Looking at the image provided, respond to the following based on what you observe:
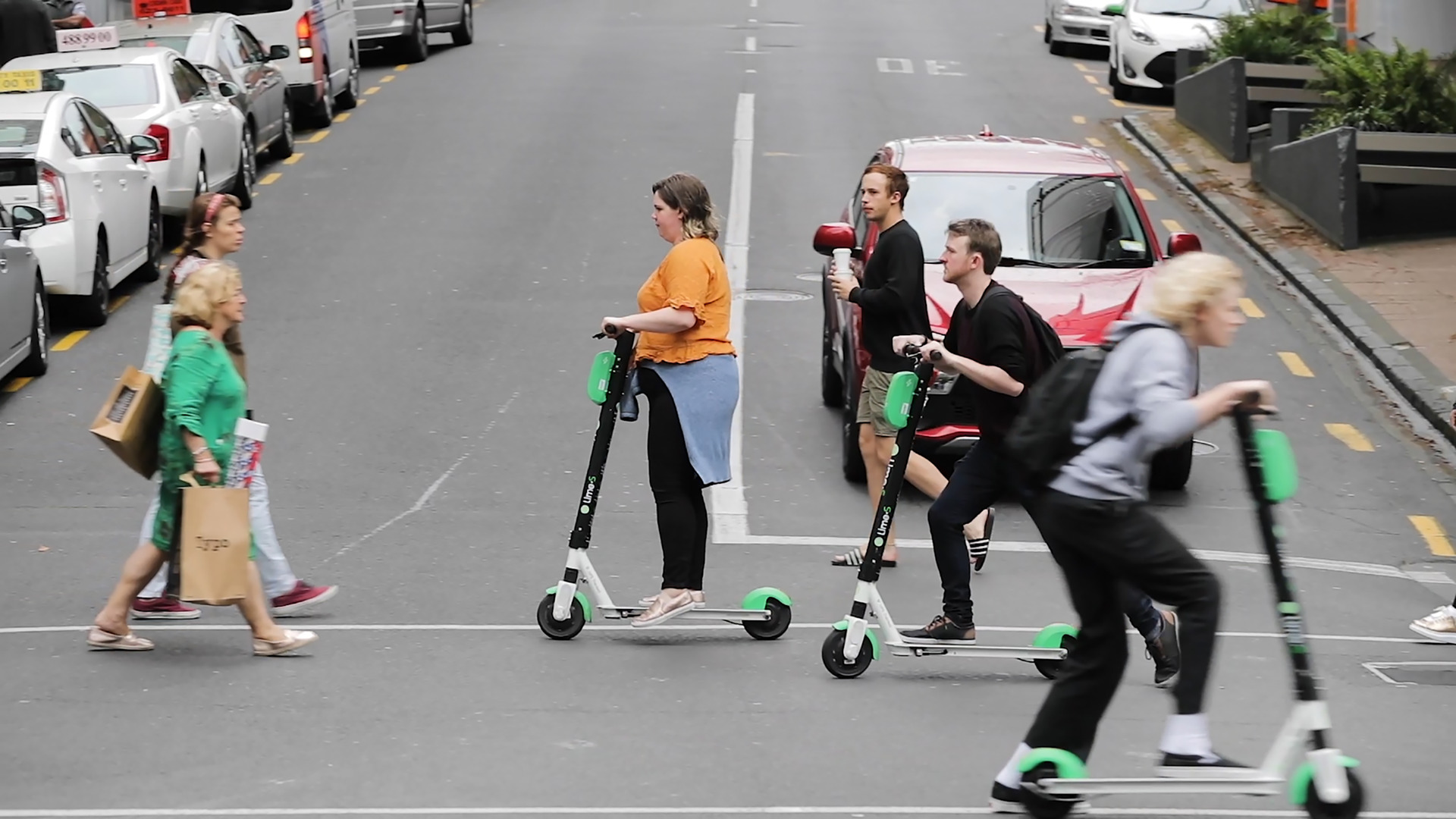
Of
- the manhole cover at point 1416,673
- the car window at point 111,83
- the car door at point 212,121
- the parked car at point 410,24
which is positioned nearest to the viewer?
the manhole cover at point 1416,673

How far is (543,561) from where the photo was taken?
10.2 meters

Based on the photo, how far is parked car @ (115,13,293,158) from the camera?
2066cm

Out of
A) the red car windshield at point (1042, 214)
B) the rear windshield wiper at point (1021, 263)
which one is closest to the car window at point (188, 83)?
the red car windshield at point (1042, 214)

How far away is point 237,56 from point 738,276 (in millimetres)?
6825

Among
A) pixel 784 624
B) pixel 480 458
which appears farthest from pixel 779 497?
pixel 784 624

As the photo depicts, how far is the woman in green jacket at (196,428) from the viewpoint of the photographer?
8297mm

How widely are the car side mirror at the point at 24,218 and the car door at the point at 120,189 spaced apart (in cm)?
196

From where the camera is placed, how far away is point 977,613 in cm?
937

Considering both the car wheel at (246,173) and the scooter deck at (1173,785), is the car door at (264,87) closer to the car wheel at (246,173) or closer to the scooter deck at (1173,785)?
the car wheel at (246,173)

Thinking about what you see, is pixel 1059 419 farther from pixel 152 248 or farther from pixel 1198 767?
pixel 152 248

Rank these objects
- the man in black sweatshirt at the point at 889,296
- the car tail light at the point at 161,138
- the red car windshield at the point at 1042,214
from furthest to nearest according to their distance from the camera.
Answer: the car tail light at the point at 161,138 → the red car windshield at the point at 1042,214 → the man in black sweatshirt at the point at 889,296

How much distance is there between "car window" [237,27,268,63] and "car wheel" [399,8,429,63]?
7.77m

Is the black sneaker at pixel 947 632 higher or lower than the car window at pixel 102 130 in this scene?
lower

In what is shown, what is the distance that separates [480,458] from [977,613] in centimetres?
393
